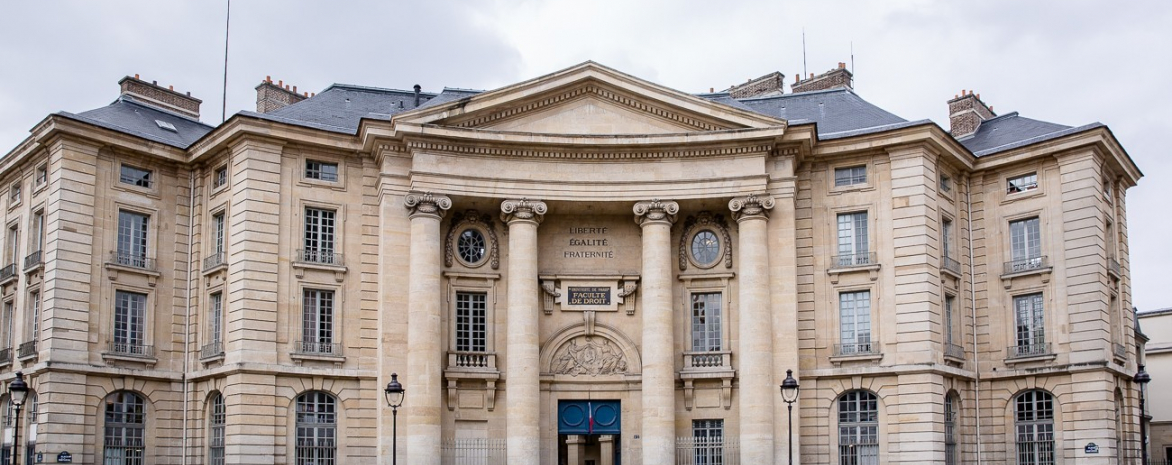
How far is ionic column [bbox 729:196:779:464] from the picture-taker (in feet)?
117

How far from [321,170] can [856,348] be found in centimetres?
1613

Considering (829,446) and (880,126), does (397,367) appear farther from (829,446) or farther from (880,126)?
(880,126)

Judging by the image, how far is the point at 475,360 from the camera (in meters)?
37.1

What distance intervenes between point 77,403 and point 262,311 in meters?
5.45

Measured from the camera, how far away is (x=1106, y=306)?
122ft

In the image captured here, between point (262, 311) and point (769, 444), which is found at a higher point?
point (262, 311)

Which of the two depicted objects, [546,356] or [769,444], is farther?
[546,356]

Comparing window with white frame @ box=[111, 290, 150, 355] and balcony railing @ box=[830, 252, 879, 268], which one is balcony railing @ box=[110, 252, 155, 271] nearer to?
window with white frame @ box=[111, 290, 150, 355]

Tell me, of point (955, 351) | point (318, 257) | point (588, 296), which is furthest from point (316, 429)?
point (955, 351)

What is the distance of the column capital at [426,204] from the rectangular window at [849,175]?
37.6 feet

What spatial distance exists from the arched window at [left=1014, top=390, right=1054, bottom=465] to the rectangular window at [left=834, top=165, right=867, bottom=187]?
785 centimetres

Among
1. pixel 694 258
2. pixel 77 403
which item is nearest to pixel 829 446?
pixel 694 258

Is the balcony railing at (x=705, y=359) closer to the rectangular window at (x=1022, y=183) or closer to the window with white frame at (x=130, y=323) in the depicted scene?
the rectangular window at (x=1022, y=183)

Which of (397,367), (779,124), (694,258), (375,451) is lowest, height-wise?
(375,451)
